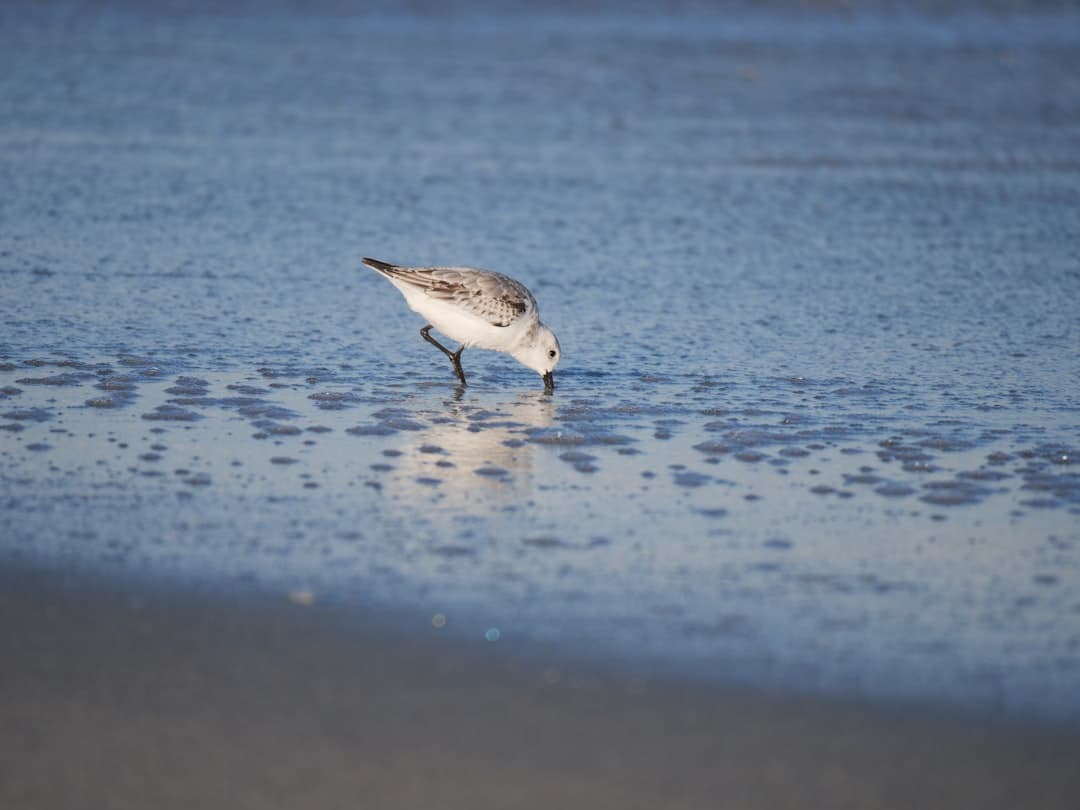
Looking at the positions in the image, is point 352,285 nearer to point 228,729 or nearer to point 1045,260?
point 1045,260

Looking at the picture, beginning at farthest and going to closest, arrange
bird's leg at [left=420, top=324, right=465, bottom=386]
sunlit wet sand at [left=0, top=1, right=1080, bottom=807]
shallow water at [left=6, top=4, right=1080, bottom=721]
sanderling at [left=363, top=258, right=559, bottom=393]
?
bird's leg at [left=420, top=324, right=465, bottom=386] < sanderling at [left=363, top=258, right=559, bottom=393] < shallow water at [left=6, top=4, right=1080, bottom=721] < sunlit wet sand at [left=0, top=1, right=1080, bottom=807]

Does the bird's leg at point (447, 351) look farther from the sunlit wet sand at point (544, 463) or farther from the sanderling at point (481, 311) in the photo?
the sunlit wet sand at point (544, 463)

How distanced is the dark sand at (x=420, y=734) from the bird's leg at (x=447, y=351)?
4.13m

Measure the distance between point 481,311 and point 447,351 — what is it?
51 cm

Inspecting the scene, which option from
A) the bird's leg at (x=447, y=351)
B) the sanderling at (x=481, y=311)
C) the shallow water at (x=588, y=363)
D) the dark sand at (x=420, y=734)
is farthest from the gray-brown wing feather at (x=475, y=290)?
the dark sand at (x=420, y=734)

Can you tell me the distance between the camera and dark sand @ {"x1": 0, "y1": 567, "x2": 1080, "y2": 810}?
4.19 m

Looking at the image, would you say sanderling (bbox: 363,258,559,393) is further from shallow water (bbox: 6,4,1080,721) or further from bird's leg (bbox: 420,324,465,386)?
shallow water (bbox: 6,4,1080,721)

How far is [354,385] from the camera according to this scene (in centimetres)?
854

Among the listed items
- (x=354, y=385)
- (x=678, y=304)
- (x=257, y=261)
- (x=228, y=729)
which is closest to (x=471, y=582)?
(x=228, y=729)

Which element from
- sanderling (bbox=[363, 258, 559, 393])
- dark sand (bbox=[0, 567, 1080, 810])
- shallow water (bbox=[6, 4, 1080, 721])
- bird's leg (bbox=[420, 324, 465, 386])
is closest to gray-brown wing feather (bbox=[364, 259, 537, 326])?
sanderling (bbox=[363, 258, 559, 393])

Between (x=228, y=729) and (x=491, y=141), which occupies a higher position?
(x=491, y=141)

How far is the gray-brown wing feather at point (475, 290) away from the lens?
29.5ft

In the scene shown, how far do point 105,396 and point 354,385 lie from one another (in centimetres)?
138

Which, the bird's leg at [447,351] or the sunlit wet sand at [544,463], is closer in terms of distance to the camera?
the sunlit wet sand at [544,463]
